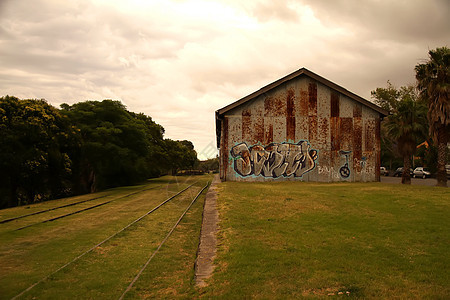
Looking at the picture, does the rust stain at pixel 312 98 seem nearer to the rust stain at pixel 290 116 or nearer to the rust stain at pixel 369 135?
the rust stain at pixel 290 116

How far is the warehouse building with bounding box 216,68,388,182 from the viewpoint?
23.7 meters

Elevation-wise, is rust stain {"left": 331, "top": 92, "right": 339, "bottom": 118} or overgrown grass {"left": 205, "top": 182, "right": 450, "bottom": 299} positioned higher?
rust stain {"left": 331, "top": 92, "right": 339, "bottom": 118}

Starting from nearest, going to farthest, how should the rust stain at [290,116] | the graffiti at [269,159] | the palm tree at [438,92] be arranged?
the palm tree at [438,92], the graffiti at [269,159], the rust stain at [290,116]

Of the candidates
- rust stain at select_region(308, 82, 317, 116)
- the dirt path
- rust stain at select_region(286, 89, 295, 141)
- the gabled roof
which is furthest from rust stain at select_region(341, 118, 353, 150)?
the dirt path

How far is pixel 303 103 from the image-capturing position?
24.1 m

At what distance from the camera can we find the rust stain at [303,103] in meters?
24.0

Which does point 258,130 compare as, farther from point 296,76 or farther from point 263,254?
point 263,254

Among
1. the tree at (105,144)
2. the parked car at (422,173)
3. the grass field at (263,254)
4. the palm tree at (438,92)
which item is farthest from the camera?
the parked car at (422,173)

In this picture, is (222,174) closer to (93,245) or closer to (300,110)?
(300,110)

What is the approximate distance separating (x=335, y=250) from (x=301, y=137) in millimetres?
17365

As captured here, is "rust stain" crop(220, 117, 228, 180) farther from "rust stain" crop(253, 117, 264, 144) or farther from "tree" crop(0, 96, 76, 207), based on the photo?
"tree" crop(0, 96, 76, 207)

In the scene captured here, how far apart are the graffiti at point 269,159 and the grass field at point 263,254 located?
10.8 metres

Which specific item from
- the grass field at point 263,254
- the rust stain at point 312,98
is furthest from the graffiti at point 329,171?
the grass field at point 263,254

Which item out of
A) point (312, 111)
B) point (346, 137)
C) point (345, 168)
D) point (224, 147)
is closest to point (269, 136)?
point (224, 147)
